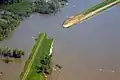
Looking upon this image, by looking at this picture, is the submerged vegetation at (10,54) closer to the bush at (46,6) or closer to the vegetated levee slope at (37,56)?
the vegetated levee slope at (37,56)

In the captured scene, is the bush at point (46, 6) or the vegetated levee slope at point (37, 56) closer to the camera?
the vegetated levee slope at point (37, 56)

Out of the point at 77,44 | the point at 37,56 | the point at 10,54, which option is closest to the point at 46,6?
the point at 77,44

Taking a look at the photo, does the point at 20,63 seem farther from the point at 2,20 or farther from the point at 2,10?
the point at 2,10

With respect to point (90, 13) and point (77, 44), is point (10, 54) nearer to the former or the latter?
point (77, 44)

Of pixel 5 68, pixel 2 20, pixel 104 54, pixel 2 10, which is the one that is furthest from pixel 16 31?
pixel 104 54

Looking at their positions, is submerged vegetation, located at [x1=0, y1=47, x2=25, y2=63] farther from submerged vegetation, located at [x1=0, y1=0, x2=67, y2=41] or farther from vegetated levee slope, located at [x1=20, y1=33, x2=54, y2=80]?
submerged vegetation, located at [x1=0, y1=0, x2=67, y2=41]

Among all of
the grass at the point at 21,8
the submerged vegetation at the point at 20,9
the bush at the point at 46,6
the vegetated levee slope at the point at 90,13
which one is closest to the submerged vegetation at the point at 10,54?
the submerged vegetation at the point at 20,9
